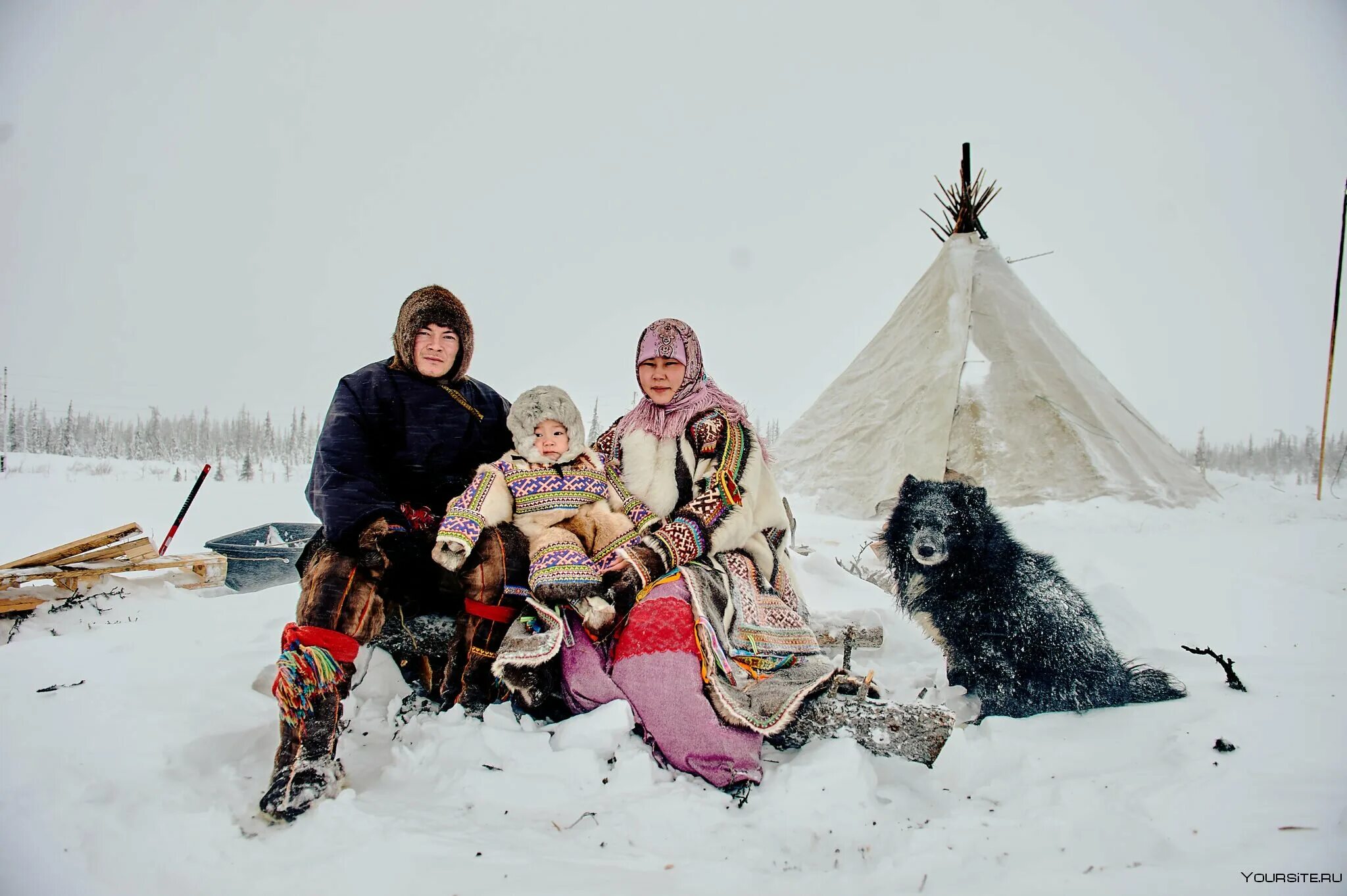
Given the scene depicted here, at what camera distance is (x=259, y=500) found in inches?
412

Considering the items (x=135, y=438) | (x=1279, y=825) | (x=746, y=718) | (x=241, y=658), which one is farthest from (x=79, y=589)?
(x=135, y=438)

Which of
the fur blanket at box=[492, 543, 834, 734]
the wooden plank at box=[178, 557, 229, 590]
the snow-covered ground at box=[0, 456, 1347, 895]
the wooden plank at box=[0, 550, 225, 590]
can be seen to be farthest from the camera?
the wooden plank at box=[178, 557, 229, 590]

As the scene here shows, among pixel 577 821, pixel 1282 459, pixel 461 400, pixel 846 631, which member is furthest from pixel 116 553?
pixel 1282 459

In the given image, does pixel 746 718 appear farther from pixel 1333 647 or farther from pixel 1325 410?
pixel 1325 410

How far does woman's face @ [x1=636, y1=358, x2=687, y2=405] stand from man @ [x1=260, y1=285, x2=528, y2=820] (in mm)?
720

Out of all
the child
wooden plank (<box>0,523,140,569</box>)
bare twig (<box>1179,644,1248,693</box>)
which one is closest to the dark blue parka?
the child

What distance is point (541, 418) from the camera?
95.7 inches

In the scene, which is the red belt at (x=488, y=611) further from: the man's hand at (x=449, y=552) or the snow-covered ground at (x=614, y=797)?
the snow-covered ground at (x=614, y=797)

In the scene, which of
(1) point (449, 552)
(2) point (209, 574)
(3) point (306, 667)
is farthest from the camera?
(2) point (209, 574)

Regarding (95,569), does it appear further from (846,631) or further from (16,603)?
(846,631)

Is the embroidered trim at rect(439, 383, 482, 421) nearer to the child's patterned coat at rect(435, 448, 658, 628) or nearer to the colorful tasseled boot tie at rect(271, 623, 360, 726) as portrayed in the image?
the child's patterned coat at rect(435, 448, 658, 628)

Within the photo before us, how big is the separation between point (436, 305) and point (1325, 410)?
7.53 metres

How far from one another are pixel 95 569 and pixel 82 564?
0.51 ft

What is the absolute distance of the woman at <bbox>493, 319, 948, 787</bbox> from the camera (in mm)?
1907
